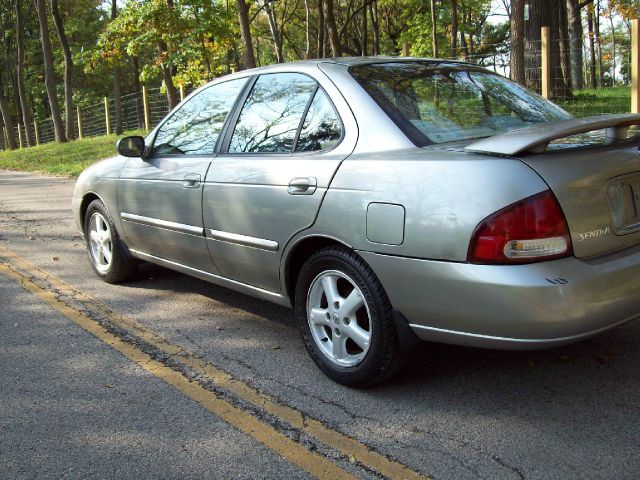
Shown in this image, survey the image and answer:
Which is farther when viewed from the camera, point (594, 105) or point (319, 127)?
point (594, 105)

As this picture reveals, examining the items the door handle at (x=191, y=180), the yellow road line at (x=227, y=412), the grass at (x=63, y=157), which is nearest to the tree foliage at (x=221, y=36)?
the grass at (x=63, y=157)

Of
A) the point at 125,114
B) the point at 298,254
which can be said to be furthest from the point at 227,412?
the point at 125,114

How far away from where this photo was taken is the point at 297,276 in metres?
3.72

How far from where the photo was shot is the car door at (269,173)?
347 centimetres

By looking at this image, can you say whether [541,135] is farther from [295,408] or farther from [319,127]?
[295,408]

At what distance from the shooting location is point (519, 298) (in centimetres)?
266

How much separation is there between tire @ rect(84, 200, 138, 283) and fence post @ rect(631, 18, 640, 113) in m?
7.21

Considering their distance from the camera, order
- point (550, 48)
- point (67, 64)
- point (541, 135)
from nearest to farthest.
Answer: point (541, 135) → point (550, 48) → point (67, 64)

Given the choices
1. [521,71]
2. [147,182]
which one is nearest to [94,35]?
[521,71]

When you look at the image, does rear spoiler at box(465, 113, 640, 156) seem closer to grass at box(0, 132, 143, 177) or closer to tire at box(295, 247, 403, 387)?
tire at box(295, 247, 403, 387)

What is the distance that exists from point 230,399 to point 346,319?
0.72 meters

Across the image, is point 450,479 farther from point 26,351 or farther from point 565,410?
point 26,351

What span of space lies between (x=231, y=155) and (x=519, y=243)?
6.70ft

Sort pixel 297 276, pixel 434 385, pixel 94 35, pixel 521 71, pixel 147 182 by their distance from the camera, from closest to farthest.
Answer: pixel 434 385 < pixel 297 276 < pixel 147 182 < pixel 521 71 < pixel 94 35
